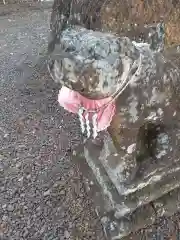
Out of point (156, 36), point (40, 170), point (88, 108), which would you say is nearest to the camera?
point (88, 108)

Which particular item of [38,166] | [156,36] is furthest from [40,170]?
[156,36]

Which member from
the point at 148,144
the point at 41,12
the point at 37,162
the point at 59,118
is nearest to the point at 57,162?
the point at 37,162

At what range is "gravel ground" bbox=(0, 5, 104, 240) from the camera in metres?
1.48

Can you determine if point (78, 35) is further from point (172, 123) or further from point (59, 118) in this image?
point (59, 118)

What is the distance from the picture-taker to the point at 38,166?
173cm

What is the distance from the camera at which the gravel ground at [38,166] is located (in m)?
1.48

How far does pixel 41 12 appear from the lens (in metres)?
3.81

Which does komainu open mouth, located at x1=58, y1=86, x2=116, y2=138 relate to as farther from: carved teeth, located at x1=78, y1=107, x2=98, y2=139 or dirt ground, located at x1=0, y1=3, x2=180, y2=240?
dirt ground, located at x1=0, y1=3, x2=180, y2=240

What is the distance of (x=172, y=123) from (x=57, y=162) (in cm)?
71

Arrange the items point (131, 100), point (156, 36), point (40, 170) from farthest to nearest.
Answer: point (40, 170) → point (156, 36) → point (131, 100)

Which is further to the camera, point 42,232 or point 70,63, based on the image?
point 42,232

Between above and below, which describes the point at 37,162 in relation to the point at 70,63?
below

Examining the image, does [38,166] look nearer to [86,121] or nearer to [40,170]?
[40,170]

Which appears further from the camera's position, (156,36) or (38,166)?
(38,166)
